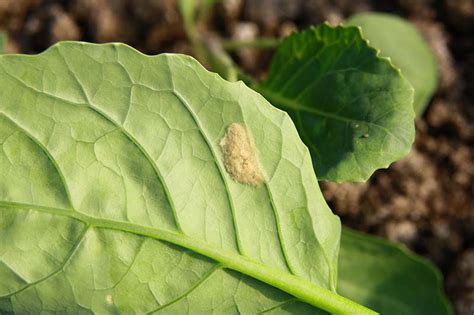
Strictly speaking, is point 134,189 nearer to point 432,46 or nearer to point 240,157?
point 240,157

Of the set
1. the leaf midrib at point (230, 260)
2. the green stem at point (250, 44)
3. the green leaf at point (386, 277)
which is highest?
the leaf midrib at point (230, 260)

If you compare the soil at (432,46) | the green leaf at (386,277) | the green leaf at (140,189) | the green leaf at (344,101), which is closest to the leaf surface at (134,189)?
the green leaf at (140,189)

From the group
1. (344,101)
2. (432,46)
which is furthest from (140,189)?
(432,46)

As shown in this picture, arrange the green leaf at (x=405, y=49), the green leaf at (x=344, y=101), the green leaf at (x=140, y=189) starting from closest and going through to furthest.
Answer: the green leaf at (x=140, y=189) < the green leaf at (x=344, y=101) < the green leaf at (x=405, y=49)

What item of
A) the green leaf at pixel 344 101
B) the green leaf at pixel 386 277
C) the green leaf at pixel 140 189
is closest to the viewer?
the green leaf at pixel 140 189

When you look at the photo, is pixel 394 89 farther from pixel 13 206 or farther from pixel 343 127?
pixel 13 206

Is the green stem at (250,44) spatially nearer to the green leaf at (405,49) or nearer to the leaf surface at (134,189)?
the green leaf at (405,49)

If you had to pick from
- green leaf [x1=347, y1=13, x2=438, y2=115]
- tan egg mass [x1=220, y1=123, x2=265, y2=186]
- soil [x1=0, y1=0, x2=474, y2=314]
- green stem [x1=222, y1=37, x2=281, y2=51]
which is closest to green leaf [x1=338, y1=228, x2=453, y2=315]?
soil [x1=0, y1=0, x2=474, y2=314]

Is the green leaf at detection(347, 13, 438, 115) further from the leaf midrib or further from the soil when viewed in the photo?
the leaf midrib
